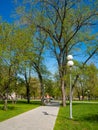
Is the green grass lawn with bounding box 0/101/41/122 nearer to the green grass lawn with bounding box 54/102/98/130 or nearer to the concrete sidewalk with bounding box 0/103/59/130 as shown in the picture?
the concrete sidewalk with bounding box 0/103/59/130

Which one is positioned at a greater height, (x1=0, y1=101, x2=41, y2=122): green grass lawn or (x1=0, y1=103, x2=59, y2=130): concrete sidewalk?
(x1=0, y1=101, x2=41, y2=122): green grass lawn

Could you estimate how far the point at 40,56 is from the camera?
40562 millimetres

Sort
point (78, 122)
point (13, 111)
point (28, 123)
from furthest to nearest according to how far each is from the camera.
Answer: point (13, 111), point (78, 122), point (28, 123)

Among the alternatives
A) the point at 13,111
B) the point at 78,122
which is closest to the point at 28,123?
the point at 78,122

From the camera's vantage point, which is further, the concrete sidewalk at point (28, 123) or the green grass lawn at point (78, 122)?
the green grass lawn at point (78, 122)

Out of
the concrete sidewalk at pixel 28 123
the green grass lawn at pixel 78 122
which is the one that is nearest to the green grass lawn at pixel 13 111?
the concrete sidewalk at pixel 28 123

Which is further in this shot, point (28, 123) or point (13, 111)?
point (13, 111)

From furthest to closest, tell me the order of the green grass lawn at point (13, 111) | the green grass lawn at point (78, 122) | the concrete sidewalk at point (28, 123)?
1. the green grass lawn at point (13, 111)
2. the green grass lawn at point (78, 122)
3. the concrete sidewalk at point (28, 123)

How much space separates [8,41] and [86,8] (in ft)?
38.9

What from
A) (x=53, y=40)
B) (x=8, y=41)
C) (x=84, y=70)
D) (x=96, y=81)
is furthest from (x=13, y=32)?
(x=96, y=81)

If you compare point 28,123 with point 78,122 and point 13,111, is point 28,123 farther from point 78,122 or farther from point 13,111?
point 13,111

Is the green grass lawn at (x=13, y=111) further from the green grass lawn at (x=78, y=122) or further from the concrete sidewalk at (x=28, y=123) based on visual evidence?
the green grass lawn at (x=78, y=122)

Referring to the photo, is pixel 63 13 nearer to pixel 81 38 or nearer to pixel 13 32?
pixel 81 38

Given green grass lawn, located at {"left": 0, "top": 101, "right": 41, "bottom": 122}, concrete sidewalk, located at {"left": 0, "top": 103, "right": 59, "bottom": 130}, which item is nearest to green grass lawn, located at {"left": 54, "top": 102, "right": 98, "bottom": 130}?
concrete sidewalk, located at {"left": 0, "top": 103, "right": 59, "bottom": 130}
